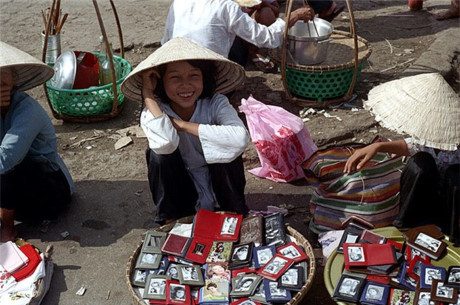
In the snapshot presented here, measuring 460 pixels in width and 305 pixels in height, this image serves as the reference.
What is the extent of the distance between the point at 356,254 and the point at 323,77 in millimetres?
1911

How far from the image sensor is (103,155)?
3756 millimetres

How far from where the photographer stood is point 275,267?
2346mm

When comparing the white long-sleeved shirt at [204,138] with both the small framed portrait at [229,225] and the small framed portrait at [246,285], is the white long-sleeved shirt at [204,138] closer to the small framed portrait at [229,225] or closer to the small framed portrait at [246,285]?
the small framed portrait at [229,225]

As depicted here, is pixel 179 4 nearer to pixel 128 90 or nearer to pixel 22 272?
pixel 128 90

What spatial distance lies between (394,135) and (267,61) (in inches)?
54.3

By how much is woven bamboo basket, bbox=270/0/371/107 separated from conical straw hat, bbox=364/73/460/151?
1431 millimetres

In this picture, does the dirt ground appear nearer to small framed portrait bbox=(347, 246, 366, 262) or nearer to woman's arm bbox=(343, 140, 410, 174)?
small framed portrait bbox=(347, 246, 366, 262)

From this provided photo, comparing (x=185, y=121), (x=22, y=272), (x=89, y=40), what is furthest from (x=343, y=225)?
(x=89, y=40)

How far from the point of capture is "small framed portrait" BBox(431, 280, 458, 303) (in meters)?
2.12

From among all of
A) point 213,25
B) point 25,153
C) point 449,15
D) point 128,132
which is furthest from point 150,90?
point 449,15

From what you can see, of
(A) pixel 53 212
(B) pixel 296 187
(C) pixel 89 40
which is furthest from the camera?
(C) pixel 89 40

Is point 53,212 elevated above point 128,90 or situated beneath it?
situated beneath

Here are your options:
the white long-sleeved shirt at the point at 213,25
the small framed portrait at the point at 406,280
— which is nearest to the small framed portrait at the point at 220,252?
the small framed portrait at the point at 406,280

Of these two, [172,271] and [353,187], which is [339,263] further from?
[172,271]
